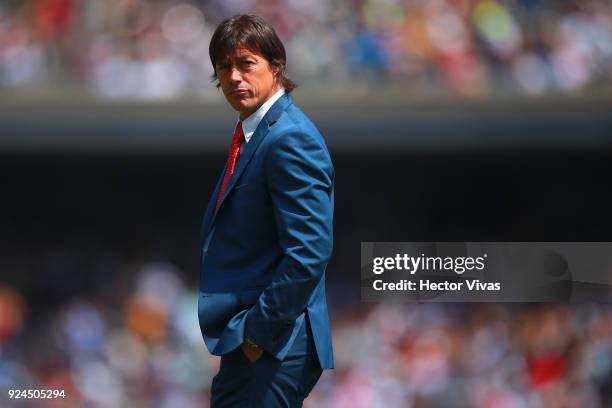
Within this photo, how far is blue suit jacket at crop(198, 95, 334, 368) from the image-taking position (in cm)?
228

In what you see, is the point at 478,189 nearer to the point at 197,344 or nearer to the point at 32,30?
the point at 197,344

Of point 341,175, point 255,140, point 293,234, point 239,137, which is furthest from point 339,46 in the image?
point 293,234

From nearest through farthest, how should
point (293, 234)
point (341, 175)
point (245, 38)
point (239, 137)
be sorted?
point (293, 234) → point (245, 38) → point (239, 137) → point (341, 175)

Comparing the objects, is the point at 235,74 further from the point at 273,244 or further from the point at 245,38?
the point at 273,244

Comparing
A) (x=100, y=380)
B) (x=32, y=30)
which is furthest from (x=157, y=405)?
(x=32, y=30)

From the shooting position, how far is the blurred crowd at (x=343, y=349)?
4.61 metres

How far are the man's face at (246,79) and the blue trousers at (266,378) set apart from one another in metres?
0.48

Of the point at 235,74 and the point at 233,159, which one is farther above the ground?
the point at 235,74

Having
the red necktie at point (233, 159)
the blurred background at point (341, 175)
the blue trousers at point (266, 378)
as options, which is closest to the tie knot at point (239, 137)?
the red necktie at point (233, 159)

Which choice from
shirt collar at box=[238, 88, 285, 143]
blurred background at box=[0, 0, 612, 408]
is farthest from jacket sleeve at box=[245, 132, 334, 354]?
blurred background at box=[0, 0, 612, 408]

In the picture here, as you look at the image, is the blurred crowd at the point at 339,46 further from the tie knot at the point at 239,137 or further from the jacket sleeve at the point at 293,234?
the jacket sleeve at the point at 293,234

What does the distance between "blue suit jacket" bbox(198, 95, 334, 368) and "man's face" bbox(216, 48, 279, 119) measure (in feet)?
0.15

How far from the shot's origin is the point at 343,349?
4633 mm

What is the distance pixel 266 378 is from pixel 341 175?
7.57 feet
